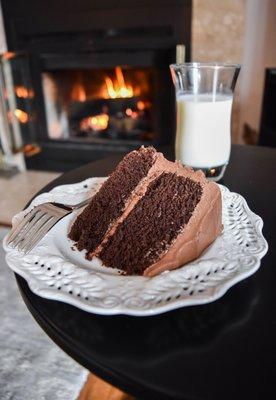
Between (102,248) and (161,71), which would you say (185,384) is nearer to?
(102,248)

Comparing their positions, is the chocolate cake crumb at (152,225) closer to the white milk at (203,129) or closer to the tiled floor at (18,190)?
the white milk at (203,129)

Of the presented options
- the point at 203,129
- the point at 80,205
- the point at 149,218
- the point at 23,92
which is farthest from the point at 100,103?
the point at 149,218

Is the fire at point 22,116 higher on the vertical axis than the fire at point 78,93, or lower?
lower

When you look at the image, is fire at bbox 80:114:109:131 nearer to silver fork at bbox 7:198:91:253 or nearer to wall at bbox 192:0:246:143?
wall at bbox 192:0:246:143

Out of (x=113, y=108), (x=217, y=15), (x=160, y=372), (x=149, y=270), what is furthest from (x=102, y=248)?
(x=113, y=108)

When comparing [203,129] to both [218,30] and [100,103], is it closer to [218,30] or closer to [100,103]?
[218,30]

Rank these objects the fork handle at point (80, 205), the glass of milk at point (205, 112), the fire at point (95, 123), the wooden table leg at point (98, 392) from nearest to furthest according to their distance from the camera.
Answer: the fork handle at point (80, 205)
the glass of milk at point (205, 112)
the wooden table leg at point (98, 392)
the fire at point (95, 123)

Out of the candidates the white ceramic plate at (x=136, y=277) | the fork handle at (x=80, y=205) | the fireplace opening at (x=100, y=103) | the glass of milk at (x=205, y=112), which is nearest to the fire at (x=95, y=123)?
the fireplace opening at (x=100, y=103)
